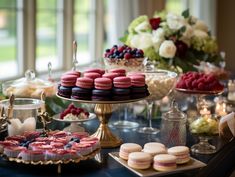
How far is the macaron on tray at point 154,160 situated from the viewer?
1376 mm

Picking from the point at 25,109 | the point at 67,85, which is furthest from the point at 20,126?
A: the point at 67,85

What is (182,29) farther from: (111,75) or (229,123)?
(111,75)

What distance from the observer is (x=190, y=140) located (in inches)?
70.9

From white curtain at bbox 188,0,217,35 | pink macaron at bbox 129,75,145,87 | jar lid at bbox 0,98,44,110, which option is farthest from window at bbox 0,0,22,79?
white curtain at bbox 188,0,217,35

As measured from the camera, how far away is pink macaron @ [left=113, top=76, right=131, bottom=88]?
5.16ft

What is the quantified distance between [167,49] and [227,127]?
0.59 metres

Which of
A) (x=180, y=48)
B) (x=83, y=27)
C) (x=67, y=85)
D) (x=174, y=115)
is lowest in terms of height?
(x=174, y=115)

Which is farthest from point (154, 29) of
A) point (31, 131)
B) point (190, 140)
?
point (31, 131)

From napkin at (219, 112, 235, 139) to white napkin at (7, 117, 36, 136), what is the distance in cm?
69

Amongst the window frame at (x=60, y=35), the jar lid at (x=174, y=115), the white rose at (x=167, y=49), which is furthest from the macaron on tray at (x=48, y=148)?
the window frame at (x=60, y=35)

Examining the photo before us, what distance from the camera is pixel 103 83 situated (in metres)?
1.56

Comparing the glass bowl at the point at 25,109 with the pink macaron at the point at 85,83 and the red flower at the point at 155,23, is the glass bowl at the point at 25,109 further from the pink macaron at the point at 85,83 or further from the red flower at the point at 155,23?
the red flower at the point at 155,23

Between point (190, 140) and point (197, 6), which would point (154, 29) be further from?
point (197, 6)

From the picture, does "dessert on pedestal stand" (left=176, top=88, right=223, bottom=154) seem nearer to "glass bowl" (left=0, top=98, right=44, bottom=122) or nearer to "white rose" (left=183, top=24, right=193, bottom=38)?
"glass bowl" (left=0, top=98, right=44, bottom=122)
